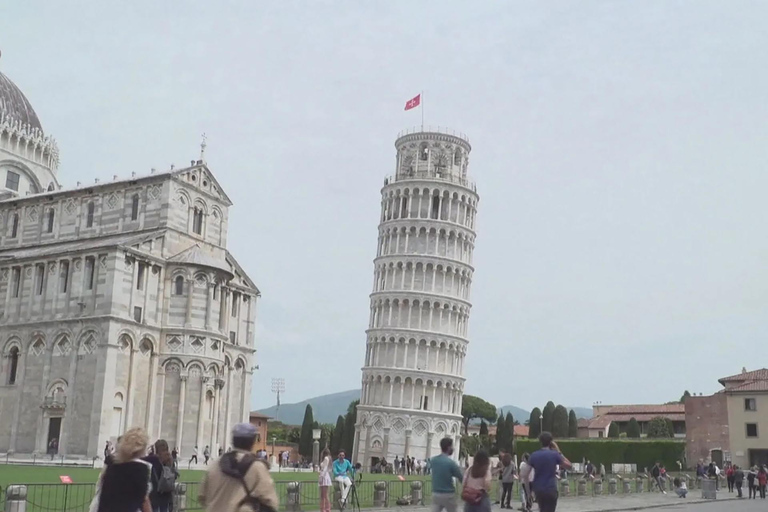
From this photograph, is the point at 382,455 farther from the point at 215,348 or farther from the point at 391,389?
the point at 215,348

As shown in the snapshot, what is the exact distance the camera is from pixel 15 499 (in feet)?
56.4

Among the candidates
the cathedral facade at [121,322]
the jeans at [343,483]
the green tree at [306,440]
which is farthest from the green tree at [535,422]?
the jeans at [343,483]

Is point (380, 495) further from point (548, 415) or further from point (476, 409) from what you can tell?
point (476, 409)

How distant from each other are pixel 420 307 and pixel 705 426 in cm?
2602

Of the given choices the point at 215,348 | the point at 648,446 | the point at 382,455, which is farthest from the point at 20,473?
the point at 648,446

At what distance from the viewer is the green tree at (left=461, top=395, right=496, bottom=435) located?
112m

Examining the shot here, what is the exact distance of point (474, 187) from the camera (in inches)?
3314

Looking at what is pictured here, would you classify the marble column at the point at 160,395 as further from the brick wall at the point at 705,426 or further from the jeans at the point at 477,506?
the brick wall at the point at 705,426

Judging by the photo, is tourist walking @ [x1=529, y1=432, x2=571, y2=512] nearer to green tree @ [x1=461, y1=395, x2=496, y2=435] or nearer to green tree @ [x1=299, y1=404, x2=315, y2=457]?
green tree @ [x1=299, y1=404, x2=315, y2=457]

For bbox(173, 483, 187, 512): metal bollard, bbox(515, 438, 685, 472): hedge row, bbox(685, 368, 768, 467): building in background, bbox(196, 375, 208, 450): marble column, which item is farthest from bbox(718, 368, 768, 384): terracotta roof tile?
bbox(173, 483, 187, 512): metal bollard

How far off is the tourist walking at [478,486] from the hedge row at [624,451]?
61.6 meters

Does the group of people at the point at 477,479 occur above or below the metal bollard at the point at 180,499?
above

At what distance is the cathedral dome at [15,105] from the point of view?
61969 mm

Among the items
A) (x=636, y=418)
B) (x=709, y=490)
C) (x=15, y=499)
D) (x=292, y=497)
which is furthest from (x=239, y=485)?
(x=636, y=418)
